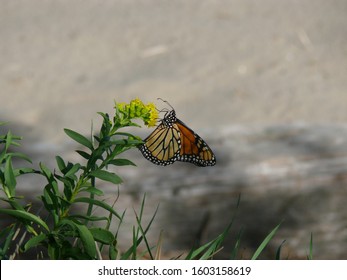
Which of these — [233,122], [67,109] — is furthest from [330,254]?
[67,109]

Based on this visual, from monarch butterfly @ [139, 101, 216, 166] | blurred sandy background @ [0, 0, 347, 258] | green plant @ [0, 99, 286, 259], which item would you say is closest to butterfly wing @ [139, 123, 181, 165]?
monarch butterfly @ [139, 101, 216, 166]

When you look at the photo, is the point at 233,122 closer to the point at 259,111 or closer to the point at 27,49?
the point at 259,111

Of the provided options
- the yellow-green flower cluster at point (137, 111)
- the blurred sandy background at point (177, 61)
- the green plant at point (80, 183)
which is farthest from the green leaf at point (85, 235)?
the blurred sandy background at point (177, 61)

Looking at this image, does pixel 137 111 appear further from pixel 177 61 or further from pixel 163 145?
pixel 177 61

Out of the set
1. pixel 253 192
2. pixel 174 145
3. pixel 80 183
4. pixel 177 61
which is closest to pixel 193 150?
pixel 174 145

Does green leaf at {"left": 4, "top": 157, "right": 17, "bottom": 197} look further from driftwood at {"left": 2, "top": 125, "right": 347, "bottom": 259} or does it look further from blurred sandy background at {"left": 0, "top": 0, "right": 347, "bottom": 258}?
blurred sandy background at {"left": 0, "top": 0, "right": 347, "bottom": 258}

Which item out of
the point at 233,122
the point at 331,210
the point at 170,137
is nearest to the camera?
the point at 170,137

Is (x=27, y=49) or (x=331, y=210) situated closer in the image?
(x=331, y=210)

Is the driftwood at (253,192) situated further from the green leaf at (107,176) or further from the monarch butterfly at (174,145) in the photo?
the green leaf at (107,176)
